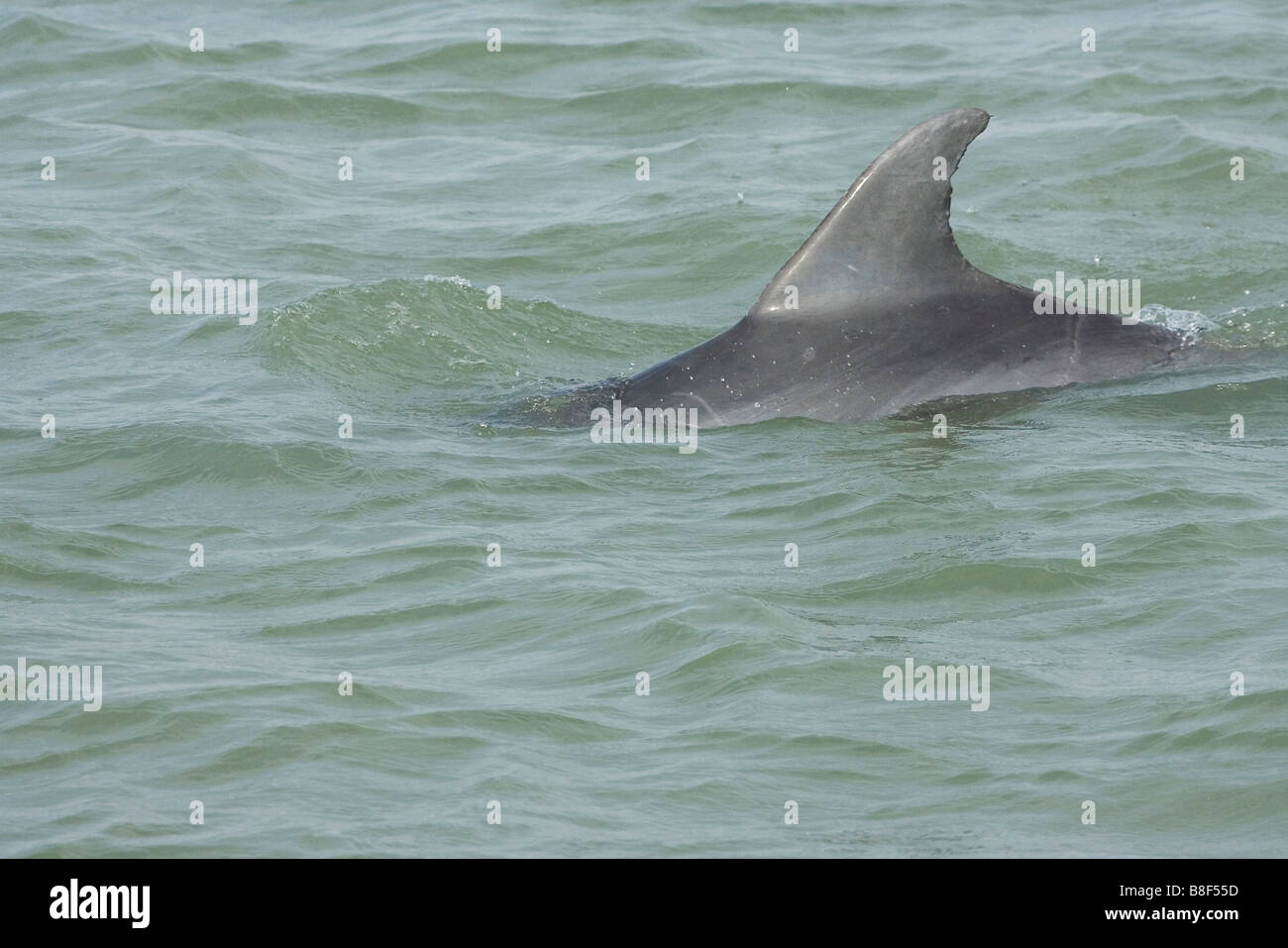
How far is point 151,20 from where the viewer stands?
20375 mm

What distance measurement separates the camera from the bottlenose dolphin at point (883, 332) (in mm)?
9773

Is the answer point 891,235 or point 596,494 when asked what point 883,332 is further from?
point 596,494

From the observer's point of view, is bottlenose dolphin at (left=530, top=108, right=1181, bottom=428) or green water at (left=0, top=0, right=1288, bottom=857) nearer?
green water at (left=0, top=0, right=1288, bottom=857)

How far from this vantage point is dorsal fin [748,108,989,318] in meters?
9.63

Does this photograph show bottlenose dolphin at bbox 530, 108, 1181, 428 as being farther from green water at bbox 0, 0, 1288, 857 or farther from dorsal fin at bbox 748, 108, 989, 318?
green water at bbox 0, 0, 1288, 857

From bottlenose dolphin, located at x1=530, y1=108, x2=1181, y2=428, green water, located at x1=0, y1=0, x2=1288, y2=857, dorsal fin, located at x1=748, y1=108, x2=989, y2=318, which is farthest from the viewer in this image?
bottlenose dolphin, located at x1=530, y1=108, x2=1181, y2=428

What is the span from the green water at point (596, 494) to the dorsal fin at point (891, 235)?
26.6 inches

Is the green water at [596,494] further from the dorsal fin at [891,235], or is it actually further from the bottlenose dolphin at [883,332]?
the dorsal fin at [891,235]

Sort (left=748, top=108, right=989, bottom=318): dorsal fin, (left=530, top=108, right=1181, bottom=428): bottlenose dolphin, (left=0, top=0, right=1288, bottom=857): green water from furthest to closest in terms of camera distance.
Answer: (left=530, top=108, right=1181, bottom=428): bottlenose dolphin → (left=748, top=108, right=989, bottom=318): dorsal fin → (left=0, top=0, right=1288, bottom=857): green water

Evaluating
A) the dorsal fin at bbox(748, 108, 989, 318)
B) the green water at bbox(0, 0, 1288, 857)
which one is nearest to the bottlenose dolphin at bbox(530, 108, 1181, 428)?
the dorsal fin at bbox(748, 108, 989, 318)

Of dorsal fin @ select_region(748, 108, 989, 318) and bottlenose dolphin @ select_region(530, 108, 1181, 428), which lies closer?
dorsal fin @ select_region(748, 108, 989, 318)

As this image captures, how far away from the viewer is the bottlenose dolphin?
9.77m
